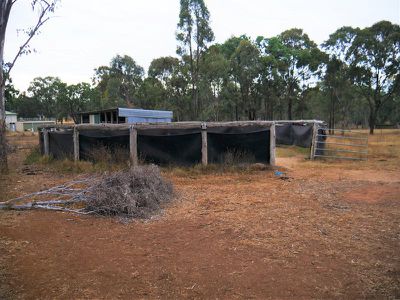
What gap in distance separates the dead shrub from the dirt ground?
270 mm

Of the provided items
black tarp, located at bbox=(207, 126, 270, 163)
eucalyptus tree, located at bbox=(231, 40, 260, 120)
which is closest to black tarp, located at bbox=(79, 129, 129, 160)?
black tarp, located at bbox=(207, 126, 270, 163)

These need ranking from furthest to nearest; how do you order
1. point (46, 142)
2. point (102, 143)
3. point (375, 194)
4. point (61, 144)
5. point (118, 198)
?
point (46, 142)
point (61, 144)
point (102, 143)
point (375, 194)
point (118, 198)

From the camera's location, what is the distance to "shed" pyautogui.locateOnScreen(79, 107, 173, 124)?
2047cm

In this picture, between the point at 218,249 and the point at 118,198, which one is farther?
the point at 118,198

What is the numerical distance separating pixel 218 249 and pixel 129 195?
232 centimetres

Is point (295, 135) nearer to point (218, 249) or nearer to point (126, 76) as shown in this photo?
point (218, 249)

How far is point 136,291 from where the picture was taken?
10.5 ft

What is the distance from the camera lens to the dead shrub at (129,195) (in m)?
5.68

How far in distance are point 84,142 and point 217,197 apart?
6.76 m

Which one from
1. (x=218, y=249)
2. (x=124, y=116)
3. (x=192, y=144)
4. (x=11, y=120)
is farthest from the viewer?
(x=11, y=120)

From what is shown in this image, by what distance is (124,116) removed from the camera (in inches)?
802

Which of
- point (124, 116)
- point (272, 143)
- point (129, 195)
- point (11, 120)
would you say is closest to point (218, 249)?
point (129, 195)

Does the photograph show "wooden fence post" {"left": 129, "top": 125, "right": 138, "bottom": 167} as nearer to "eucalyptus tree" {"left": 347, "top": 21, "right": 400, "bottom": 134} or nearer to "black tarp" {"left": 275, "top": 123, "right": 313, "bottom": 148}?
"black tarp" {"left": 275, "top": 123, "right": 313, "bottom": 148}

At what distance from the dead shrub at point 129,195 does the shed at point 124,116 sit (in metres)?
14.3
